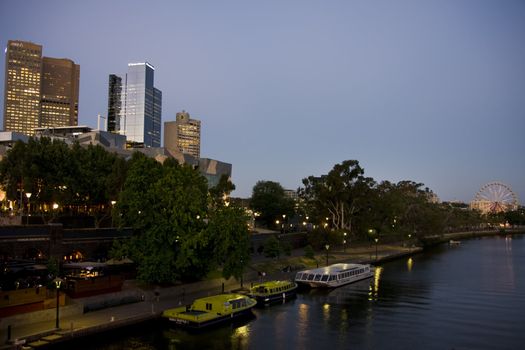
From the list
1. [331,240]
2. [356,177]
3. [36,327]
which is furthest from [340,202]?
[36,327]

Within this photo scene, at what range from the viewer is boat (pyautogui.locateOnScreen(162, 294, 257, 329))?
43281 millimetres

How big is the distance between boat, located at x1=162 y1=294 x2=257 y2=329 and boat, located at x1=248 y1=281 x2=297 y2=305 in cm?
445

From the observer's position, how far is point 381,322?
49031 millimetres

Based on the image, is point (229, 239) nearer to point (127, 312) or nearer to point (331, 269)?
point (127, 312)

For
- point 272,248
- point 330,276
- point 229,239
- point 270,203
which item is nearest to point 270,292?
point 229,239

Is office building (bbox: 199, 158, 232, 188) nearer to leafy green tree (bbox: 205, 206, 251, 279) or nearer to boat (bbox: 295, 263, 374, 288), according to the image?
boat (bbox: 295, 263, 374, 288)

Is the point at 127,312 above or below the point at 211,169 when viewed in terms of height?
below

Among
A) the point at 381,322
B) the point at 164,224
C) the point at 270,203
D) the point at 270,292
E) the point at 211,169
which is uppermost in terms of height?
the point at 211,169

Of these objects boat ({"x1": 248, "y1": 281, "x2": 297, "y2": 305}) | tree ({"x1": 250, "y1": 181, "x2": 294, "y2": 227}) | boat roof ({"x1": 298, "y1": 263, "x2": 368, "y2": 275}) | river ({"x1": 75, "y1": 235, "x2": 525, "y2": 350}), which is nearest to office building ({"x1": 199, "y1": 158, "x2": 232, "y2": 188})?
tree ({"x1": 250, "y1": 181, "x2": 294, "y2": 227})

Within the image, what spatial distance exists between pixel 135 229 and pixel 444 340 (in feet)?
111

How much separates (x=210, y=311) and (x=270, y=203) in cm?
9596

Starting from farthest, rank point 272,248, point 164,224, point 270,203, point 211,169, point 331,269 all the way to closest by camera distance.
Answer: point 211,169 < point 270,203 < point 272,248 < point 331,269 < point 164,224

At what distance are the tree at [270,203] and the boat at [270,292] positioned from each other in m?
80.4

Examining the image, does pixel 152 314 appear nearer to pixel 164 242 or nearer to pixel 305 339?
pixel 164 242
